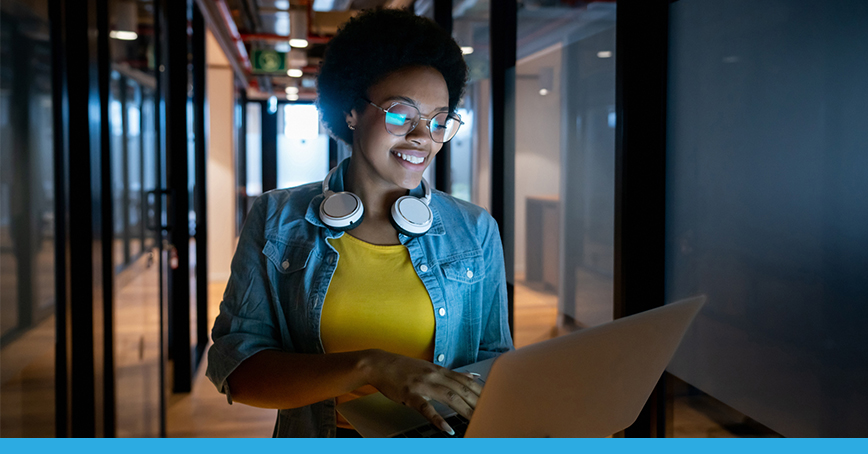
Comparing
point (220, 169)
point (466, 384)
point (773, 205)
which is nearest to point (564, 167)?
point (773, 205)

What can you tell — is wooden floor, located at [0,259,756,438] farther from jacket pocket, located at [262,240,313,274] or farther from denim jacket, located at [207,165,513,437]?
jacket pocket, located at [262,240,313,274]

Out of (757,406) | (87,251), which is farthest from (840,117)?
(87,251)

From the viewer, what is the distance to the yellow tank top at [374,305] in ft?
3.93

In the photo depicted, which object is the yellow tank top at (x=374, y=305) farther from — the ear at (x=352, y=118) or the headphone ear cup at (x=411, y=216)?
the ear at (x=352, y=118)

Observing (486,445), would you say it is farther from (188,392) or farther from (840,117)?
(188,392)

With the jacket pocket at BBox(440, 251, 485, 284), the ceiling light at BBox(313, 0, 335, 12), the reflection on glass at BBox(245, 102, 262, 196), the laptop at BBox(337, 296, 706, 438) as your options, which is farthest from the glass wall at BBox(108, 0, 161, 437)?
the reflection on glass at BBox(245, 102, 262, 196)

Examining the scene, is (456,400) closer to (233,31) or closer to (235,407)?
(235,407)

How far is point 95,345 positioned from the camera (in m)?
1.92

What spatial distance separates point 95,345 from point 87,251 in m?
0.31

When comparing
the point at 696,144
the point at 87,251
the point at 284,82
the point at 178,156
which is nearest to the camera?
the point at 696,144

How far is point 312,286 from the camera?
1.20 metres

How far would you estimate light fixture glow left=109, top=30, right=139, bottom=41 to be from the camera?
2158 mm

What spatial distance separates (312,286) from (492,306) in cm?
40

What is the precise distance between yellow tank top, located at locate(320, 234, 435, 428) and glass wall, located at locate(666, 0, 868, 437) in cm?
70
